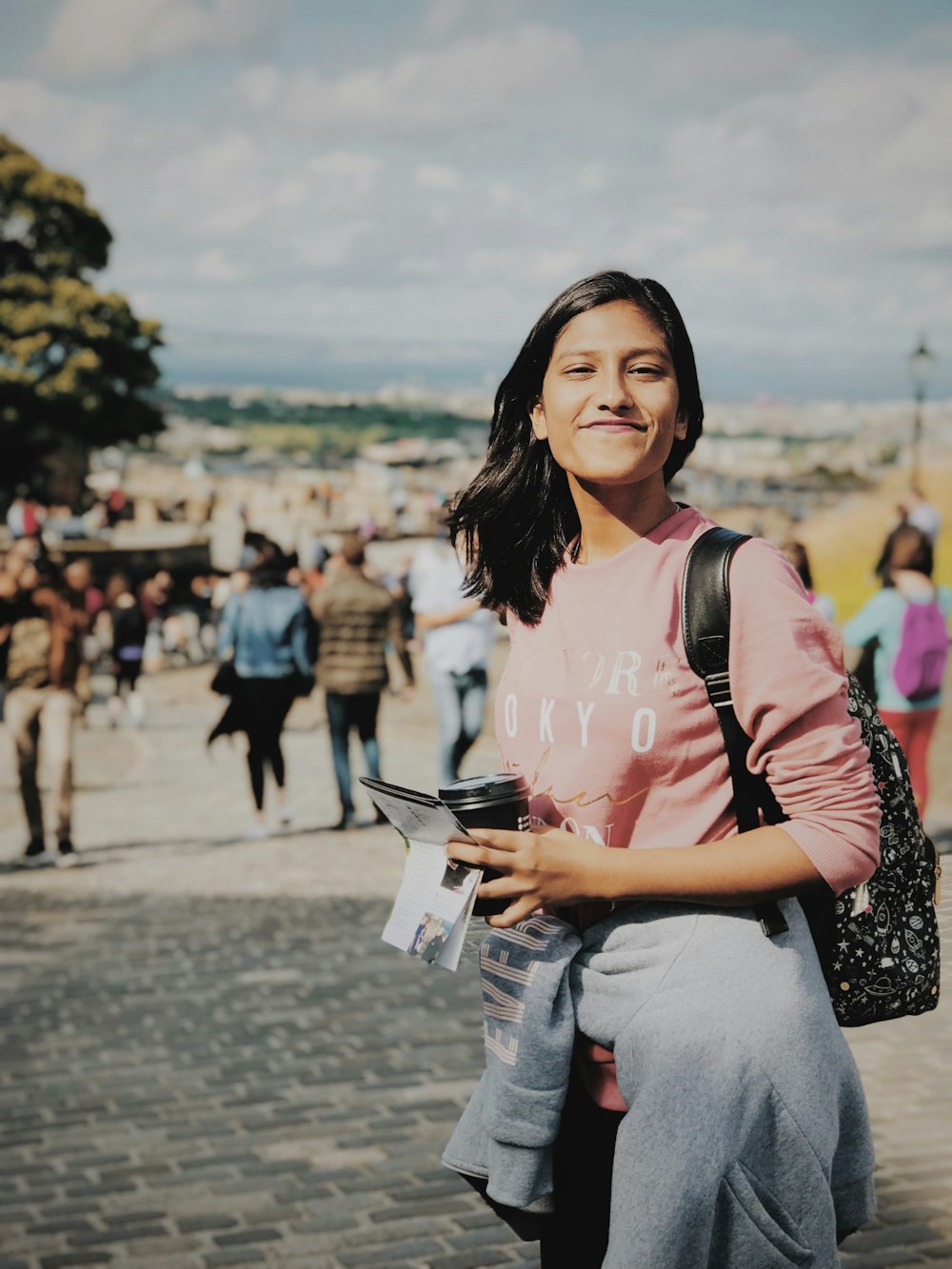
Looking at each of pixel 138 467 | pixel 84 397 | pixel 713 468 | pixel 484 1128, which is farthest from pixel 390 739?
pixel 138 467

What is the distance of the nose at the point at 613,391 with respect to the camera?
2.12 meters

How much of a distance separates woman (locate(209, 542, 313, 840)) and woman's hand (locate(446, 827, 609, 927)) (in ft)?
27.6

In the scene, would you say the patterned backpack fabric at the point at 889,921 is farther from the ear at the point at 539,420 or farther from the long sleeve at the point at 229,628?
the long sleeve at the point at 229,628

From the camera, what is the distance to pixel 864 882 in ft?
6.75

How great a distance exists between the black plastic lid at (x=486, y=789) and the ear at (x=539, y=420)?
55 cm

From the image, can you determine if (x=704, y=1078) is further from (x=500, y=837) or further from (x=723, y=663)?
(x=723, y=663)

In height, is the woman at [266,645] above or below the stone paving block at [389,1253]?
above

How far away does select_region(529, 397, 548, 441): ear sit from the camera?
7.72ft

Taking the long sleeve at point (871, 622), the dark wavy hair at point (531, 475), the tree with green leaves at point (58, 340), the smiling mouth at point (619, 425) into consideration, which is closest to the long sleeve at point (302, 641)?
the long sleeve at point (871, 622)

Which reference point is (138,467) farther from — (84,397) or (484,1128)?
(484,1128)

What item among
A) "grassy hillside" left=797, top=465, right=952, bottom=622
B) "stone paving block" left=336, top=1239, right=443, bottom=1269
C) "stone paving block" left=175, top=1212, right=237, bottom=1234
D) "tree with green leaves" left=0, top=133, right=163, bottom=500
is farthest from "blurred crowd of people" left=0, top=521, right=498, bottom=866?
"tree with green leaves" left=0, top=133, right=163, bottom=500

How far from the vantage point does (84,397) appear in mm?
44000

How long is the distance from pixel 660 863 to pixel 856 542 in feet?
93.8

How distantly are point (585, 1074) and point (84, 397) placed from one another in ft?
144
